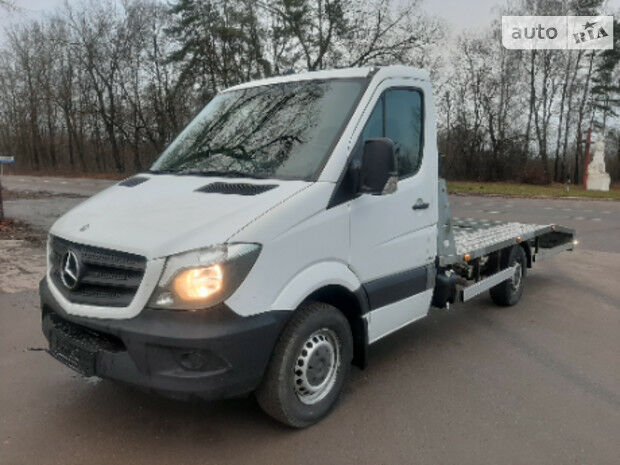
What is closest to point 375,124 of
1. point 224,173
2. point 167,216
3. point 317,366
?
point 224,173

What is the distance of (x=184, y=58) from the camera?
35.1m

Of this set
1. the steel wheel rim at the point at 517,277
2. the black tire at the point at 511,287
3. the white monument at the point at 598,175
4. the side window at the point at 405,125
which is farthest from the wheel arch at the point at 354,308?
the white monument at the point at 598,175

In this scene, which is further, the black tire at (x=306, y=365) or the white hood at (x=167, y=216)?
the black tire at (x=306, y=365)

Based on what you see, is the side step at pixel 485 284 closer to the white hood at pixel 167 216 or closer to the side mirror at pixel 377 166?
the side mirror at pixel 377 166

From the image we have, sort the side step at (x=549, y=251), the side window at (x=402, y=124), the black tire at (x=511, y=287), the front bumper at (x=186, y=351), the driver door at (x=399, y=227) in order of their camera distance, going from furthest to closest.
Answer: the side step at (x=549, y=251) → the black tire at (x=511, y=287) → the side window at (x=402, y=124) → the driver door at (x=399, y=227) → the front bumper at (x=186, y=351)

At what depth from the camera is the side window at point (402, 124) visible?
12.8 ft

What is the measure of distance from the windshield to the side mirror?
0.90 feet

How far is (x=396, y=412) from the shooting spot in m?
3.70

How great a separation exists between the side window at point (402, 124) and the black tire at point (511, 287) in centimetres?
256

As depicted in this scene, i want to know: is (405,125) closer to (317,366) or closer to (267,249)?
(267,249)

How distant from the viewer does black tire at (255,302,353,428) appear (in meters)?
3.22

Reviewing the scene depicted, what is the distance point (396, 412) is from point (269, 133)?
2.15 metres

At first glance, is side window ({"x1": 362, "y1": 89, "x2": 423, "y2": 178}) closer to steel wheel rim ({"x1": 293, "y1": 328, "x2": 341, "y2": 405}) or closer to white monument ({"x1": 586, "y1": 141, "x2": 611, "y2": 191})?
steel wheel rim ({"x1": 293, "y1": 328, "x2": 341, "y2": 405})

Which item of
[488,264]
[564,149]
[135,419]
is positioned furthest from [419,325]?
[564,149]
